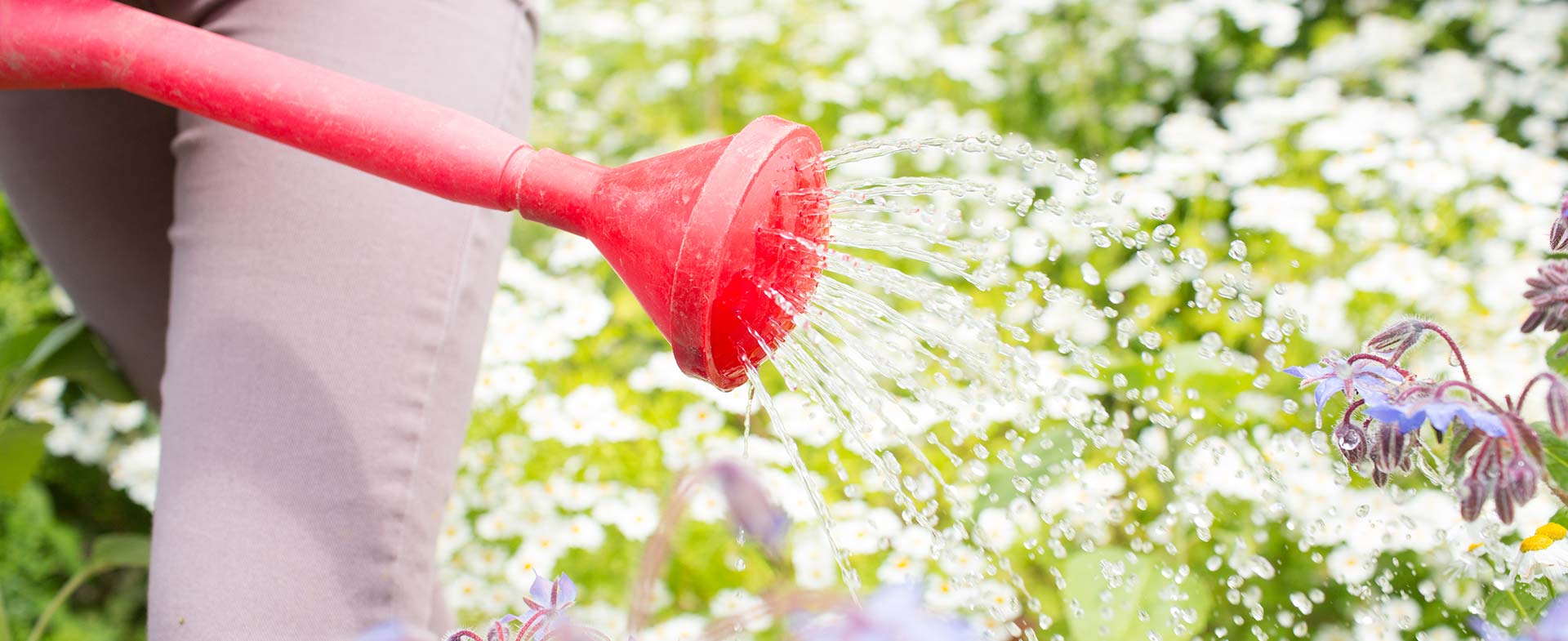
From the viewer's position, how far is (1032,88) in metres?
2.85

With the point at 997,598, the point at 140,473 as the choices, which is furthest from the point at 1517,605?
the point at 140,473

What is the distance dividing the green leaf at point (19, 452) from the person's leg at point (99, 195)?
257 millimetres

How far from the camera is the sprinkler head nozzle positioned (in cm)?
75

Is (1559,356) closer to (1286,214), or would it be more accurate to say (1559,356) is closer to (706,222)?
(706,222)

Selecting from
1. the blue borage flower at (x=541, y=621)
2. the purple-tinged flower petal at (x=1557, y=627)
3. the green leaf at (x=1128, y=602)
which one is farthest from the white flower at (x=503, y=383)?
the purple-tinged flower petal at (x=1557, y=627)

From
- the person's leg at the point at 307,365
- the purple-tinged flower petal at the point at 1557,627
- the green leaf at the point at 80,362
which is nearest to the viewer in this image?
the purple-tinged flower petal at the point at 1557,627

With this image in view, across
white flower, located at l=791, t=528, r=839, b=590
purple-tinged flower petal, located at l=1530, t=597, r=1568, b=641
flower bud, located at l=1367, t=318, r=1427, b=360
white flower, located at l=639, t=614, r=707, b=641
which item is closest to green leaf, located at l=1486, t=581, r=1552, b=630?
flower bud, located at l=1367, t=318, r=1427, b=360

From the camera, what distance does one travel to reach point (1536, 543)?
840mm

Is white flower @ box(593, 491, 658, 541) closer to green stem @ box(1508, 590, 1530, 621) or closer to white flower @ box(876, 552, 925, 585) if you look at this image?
white flower @ box(876, 552, 925, 585)

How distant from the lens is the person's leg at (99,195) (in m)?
1.22

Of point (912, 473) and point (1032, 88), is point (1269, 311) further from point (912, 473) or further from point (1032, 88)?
point (1032, 88)

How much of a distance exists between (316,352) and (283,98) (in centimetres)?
24

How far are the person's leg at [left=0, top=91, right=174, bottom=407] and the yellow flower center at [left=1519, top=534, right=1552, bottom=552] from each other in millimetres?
1349

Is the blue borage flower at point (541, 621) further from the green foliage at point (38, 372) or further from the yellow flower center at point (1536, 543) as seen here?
the green foliage at point (38, 372)
